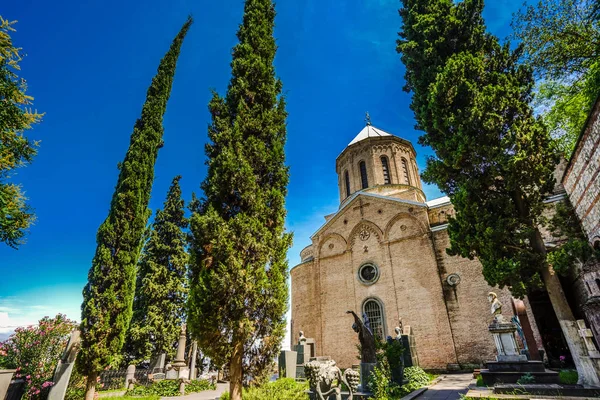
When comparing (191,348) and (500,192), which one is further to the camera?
(191,348)

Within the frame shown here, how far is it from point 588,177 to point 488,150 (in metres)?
2.84

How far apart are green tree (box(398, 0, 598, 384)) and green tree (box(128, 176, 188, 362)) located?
12.0m

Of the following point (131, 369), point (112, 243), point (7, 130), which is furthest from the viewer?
point (131, 369)

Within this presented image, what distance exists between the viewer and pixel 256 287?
5617 millimetres

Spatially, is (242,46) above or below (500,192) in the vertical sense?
above

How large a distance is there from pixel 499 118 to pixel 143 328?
1697 cm

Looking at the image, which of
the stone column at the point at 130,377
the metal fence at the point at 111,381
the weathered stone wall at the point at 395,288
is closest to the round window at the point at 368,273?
the weathered stone wall at the point at 395,288

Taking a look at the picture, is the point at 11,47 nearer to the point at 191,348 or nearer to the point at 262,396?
the point at 262,396

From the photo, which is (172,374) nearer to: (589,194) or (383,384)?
(383,384)

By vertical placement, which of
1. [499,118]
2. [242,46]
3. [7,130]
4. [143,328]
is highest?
[242,46]

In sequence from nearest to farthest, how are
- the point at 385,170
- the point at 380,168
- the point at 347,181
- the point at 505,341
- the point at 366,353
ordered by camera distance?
1. the point at 505,341
2. the point at 366,353
3. the point at 380,168
4. the point at 385,170
5. the point at 347,181

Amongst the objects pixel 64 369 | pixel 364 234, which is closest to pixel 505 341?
pixel 364 234

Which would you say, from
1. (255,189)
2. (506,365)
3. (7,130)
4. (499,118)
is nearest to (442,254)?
(506,365)

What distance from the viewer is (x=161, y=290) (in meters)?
15.4
